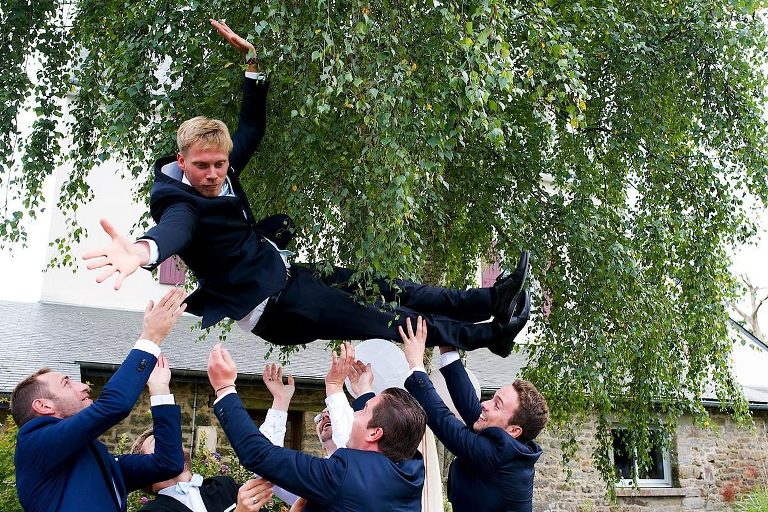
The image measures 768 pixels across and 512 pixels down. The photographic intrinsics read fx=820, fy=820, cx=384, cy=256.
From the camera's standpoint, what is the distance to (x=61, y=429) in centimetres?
241

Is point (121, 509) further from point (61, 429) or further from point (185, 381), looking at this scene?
point (185, 381)

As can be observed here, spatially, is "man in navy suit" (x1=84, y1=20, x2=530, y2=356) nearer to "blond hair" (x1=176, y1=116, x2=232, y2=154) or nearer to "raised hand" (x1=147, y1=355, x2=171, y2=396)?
"blond hair" (x1=176, y1=116, x2=232, y2=154)

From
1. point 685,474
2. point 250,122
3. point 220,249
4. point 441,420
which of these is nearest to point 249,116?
point 250,122

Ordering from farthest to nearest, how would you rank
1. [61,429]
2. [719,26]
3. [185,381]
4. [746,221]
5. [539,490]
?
[539,490] → [185,381] → [746,221] → [719,26] → [61,429]

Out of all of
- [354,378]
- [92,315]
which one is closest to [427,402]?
[354,378]

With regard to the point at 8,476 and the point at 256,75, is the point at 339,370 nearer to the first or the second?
the point at 256,75

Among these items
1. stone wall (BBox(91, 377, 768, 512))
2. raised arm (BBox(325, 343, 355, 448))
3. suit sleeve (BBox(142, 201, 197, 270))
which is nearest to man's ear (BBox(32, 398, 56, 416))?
suit sleeve (BBox(142, 201, 197, 270))

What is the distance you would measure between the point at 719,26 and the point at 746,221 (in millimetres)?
1639

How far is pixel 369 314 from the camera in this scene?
3.28 meters

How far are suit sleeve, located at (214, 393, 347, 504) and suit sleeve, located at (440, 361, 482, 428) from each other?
43.6 inches

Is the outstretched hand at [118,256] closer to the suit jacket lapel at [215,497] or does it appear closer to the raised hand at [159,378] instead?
the raised hand at [159,378]

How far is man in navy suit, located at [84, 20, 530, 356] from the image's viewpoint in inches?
118

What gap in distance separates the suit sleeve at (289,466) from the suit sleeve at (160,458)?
0.61 metres

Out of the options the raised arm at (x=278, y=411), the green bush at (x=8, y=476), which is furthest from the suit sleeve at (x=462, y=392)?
the green bush at (x=8, y=476)
